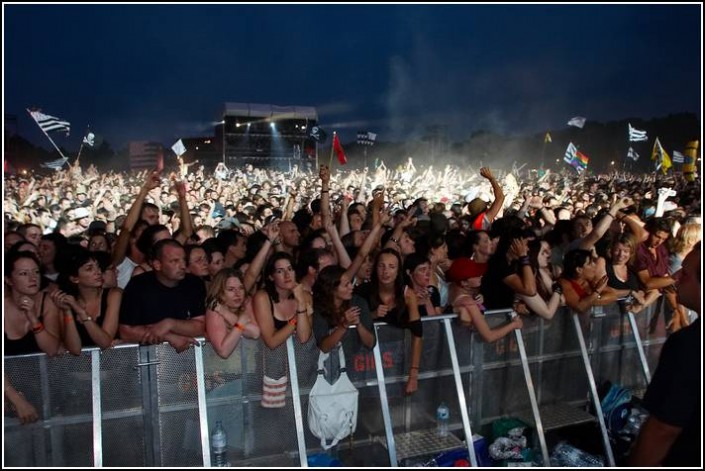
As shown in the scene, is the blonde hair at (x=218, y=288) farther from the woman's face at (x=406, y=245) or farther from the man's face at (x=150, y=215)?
the man's face at (x=150, y=215)

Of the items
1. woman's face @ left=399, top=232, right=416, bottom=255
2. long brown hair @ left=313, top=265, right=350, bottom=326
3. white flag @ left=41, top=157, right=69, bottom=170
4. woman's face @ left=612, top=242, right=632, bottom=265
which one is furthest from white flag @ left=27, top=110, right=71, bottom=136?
woman's face @ left=612, top=242, right=632, bottom=265

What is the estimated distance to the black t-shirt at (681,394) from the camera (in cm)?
192

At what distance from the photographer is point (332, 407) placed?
3801mm

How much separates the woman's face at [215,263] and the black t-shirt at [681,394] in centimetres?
366

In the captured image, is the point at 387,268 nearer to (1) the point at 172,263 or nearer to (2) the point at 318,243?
(2) the point at 318,243

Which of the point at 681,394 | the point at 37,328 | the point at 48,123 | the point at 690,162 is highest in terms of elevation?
the point at 48,123

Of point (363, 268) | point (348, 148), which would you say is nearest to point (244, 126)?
point (348, 148)

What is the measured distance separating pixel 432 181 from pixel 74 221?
1215 centimetres

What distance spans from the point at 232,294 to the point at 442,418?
193cm

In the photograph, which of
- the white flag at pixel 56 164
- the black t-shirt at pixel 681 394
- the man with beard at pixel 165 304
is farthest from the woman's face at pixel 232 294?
the white flag at pixel 56 164

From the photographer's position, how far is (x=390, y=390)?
4.10 metres

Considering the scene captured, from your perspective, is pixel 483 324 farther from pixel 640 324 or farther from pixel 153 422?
pixel 153 422

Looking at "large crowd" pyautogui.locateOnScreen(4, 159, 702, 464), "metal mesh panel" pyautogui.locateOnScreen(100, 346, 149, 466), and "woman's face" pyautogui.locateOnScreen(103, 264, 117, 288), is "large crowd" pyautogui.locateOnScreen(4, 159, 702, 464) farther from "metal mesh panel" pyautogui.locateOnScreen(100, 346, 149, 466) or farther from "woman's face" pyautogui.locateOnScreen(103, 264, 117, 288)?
"metal mesh panel" pyautogui.locateOnScreen(100, 346, 149, 466)

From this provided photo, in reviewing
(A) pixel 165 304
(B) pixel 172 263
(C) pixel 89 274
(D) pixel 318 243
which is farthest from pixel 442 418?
(C) pixel 89 274
